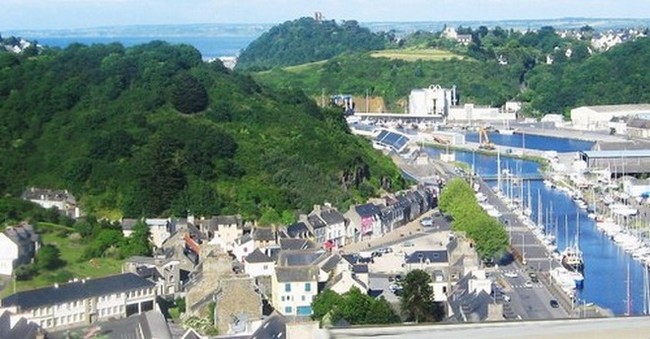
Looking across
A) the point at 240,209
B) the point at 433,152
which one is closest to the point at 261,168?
the point at 240,209

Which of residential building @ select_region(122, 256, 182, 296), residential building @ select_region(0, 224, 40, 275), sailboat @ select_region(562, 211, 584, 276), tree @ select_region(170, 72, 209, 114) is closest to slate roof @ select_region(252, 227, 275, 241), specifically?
residential building @ select_region(122, 256, 182, 296)

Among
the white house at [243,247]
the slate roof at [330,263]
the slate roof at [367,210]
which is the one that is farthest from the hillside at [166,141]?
the slate roof at [330,263]

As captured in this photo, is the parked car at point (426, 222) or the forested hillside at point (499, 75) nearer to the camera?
the parked car at point (426, 222)

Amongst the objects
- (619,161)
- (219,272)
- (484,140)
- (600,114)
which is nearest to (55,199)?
(219,272)

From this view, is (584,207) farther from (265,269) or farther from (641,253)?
(265,269)

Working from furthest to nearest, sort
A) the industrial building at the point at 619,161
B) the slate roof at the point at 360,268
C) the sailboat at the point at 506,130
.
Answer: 1. the sailboat at the point at 506,130
2. the industrial building at the point at 619,161
3. the slate roof at the point at 360,268

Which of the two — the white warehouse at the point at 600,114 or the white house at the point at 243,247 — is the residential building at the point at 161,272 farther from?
the white warehouse at the point at 600,114

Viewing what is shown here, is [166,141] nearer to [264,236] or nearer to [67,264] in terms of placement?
[264,236]
